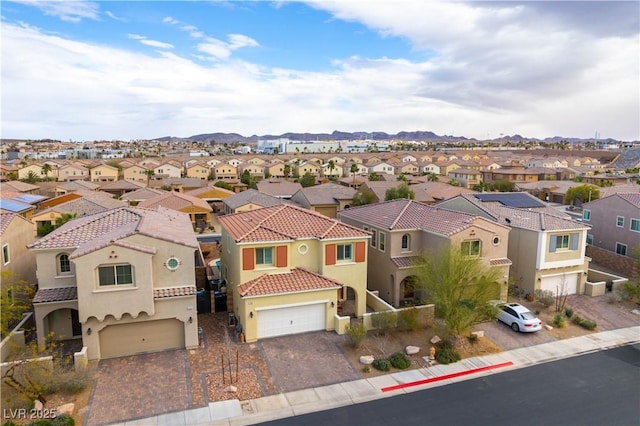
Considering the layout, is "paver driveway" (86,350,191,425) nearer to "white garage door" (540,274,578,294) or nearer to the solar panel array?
"white garage door" (540,274,578,294)

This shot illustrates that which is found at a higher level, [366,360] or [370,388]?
[366,360]

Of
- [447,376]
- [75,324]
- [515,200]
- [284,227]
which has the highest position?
[284,227]

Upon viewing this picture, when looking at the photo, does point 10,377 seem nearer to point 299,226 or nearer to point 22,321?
point 22,321

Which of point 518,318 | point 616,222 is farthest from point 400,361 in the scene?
point 616,222

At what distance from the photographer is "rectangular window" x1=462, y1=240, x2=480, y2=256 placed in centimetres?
2775

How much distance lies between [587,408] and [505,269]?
11730mm

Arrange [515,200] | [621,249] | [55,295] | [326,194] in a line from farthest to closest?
[326,194] < [515,200] < [621,249] < [55,295]

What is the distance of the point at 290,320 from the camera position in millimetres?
24375

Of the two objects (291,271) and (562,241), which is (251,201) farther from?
(562,241)

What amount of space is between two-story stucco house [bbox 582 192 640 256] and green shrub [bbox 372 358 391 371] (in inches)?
1098

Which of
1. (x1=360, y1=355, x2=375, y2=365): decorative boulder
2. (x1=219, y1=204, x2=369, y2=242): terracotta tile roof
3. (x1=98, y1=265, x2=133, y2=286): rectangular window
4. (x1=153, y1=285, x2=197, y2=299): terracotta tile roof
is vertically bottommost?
(x1=360, y1=355, x2=375, y2=365): decorative boulder

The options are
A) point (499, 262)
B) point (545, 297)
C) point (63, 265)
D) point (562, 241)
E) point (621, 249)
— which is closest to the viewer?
point (63, 265)

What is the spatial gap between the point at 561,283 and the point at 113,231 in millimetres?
29669

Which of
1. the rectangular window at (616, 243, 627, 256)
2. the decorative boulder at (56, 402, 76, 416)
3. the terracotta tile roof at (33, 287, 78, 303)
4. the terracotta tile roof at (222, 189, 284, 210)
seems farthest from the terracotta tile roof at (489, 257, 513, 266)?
the terracotta tile roof at (222, 189, 284, 210)
